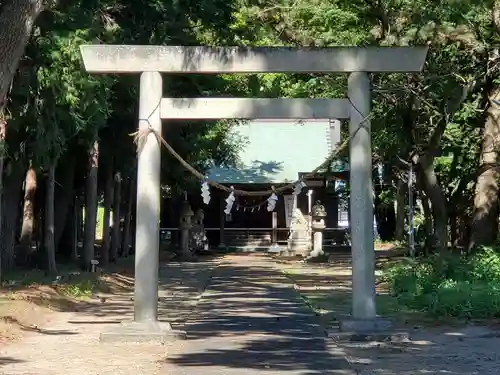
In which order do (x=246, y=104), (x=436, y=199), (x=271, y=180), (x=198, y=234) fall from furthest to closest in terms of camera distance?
(x=271, y=180)
(x=198, y=234)
(x=436, y=199)
(x=246, y=104)

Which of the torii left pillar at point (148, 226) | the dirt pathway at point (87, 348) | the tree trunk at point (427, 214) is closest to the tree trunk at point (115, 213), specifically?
the tree trunk at point (427, 214)

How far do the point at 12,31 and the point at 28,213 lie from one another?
1703cm

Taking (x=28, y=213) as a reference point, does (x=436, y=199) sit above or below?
above

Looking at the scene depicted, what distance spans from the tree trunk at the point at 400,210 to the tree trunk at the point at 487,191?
18.8 m

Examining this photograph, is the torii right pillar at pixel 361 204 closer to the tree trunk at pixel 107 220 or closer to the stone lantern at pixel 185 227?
the tree trunk at pixel 107 220

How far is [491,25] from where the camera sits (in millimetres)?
19781

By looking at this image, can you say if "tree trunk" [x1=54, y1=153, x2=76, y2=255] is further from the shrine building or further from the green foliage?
the shrine building

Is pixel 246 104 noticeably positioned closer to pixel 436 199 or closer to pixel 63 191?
pixel 436 199

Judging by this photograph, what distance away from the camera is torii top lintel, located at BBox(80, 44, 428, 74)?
12656 millimetres

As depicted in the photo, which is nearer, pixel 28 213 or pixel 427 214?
pixel 28 213

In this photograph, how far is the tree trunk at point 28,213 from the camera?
82.9 feet

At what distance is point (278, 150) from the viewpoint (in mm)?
44938

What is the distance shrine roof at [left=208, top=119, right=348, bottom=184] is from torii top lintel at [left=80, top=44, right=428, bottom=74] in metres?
27.8

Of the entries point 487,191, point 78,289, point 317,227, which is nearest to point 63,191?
point 78,289
